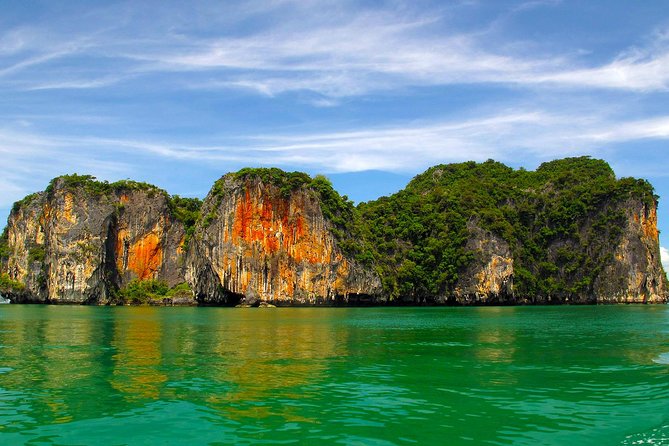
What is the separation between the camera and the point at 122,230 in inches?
3558

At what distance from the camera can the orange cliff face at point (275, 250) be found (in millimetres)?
73062

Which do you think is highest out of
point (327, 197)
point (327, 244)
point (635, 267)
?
point (327, 197)

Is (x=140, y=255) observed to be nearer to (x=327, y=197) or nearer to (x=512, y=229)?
(x=327, y=197)

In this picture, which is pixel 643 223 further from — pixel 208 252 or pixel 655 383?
pixel 655 383

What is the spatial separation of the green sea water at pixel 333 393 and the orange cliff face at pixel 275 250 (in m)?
50.9

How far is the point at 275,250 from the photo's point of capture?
74312mm

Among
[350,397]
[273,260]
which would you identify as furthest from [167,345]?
[273,260]

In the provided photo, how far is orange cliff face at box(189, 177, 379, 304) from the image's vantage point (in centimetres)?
7306

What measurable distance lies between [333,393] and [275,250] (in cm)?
6247

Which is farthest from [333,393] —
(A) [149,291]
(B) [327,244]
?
(A) [149,291]

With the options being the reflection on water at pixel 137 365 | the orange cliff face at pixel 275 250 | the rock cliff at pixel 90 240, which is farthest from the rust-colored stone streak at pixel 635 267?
the reflection on water at pixel 137 365

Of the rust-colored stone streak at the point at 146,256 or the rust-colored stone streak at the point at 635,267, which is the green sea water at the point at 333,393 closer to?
the rust-colored stone streak at the point at 146,256

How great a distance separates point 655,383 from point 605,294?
8581cm

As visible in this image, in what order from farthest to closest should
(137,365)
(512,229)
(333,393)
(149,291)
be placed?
1. (512,229)
2. (149,291)
3. (137,365)
4. (333,393)
